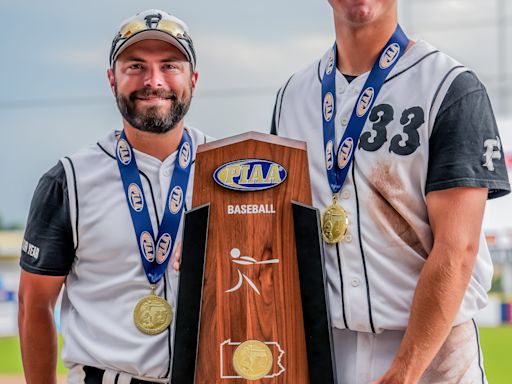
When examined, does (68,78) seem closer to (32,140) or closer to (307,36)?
(32,140)

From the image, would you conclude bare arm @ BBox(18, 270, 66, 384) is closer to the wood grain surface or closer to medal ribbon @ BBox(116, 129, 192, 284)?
medal ribbon @ BBox(116, 129, 192, 284)

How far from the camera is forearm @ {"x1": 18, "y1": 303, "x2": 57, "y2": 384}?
2.72 meters

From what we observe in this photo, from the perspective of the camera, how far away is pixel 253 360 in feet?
7.06

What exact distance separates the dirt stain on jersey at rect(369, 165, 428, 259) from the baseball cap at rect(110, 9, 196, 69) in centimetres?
82

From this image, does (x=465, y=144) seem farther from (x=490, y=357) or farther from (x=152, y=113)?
(x=490, y=357)

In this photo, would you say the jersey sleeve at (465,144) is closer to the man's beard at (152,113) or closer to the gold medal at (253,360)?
the gold medal at (253,360)

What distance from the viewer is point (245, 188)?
7.17 ft

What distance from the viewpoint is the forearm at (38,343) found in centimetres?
272

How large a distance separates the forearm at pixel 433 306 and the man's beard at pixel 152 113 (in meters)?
0.94

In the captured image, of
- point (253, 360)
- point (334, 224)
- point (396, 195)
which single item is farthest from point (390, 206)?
point (253, 360)

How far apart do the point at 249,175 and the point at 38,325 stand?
0.95 meters

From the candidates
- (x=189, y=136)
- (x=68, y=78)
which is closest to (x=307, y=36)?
(x=68, y=78)

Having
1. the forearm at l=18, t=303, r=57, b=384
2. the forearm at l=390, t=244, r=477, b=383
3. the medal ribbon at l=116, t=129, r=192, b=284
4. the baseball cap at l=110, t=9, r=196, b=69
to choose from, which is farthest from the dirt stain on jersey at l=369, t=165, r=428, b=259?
the forearm at l=18, t=303, r=57, b=384

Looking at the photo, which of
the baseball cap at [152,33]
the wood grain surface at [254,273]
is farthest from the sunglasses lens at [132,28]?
the wood grain surface at [254,273]
